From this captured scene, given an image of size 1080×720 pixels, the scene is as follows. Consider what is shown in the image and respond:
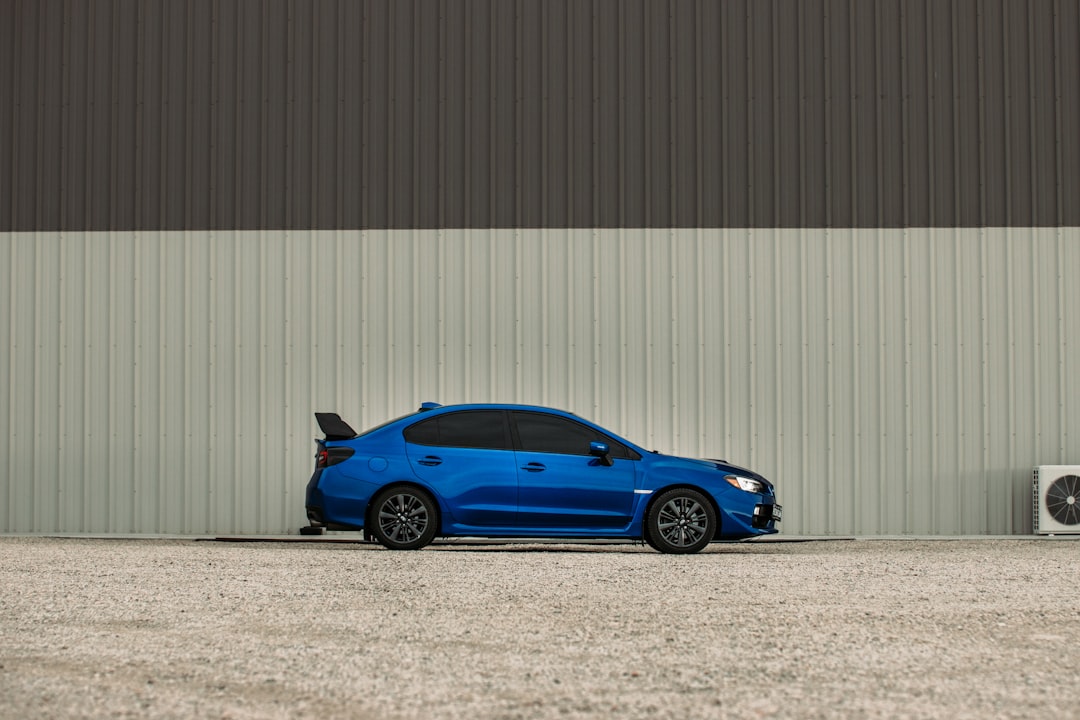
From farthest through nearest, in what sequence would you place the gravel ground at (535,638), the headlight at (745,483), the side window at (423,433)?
the side window at (423,433) < the headlight at (745,483) < the gravel ground at (535,638)

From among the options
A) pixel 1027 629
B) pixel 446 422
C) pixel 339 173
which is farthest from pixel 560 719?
pixel 339 173

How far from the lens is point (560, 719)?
5844 millimetres

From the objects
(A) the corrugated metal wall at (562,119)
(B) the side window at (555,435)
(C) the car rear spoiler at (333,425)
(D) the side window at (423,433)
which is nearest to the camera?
(D) the side window at (423,433)

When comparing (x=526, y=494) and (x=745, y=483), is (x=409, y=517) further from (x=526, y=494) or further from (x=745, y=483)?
(x=745, y=483)

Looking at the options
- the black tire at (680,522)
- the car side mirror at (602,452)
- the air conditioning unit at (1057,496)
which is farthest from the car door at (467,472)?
the air conditioning unit at (1057,496)

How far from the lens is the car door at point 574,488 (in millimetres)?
14266

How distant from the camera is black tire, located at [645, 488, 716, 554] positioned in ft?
46.7

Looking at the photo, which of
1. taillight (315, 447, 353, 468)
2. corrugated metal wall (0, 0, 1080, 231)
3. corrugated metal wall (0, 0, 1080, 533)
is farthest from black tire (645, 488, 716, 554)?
corrugated metal wall (0, 0, 1080, 231)

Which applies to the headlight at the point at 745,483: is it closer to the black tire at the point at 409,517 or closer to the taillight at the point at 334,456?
the black tire at the point at 409,517

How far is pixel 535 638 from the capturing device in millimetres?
7973

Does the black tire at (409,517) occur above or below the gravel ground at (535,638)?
above

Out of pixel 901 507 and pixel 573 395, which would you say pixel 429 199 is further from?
pixel 901 507

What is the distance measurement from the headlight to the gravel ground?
139cm

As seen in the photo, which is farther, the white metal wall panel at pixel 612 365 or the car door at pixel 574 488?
the white metal wall panel at pixel 612 365
